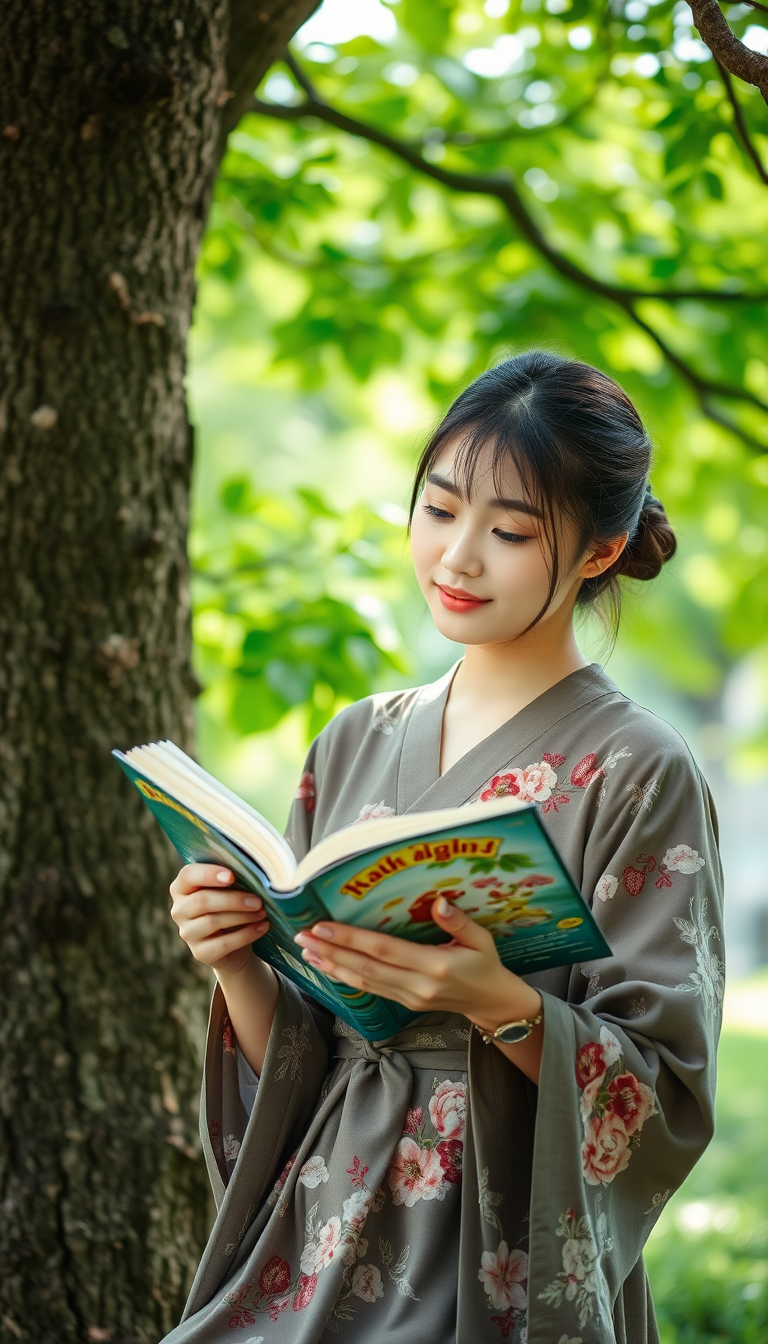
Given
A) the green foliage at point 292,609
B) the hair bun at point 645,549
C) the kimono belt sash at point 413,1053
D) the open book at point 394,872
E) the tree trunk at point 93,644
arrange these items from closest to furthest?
1. the open book at point 394,872
2. the kimono belt sash at point 413,1053
3. the hair bun at point 645,549
4. the tree trunk at point 93,644
5. the green foliage at point 292,609

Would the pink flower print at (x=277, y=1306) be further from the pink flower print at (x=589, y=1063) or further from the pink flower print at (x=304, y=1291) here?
the pink flower print at (x=589, y=1063)

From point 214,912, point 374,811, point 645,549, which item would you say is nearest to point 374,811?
point 374,811

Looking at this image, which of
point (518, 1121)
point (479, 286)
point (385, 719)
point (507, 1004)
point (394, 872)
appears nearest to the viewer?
point (394, 872)

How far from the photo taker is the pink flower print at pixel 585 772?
1.30m

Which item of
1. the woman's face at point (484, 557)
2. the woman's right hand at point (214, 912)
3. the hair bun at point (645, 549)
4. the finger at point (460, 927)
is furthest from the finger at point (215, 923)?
the hair bun at point (645, 549)

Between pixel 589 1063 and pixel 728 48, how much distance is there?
106 centimetres

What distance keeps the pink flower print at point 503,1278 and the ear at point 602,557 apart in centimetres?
75

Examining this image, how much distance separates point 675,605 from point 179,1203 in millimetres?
13914

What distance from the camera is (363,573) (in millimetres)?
2713

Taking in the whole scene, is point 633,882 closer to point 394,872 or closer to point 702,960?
point 702,960

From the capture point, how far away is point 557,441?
132 centimetres

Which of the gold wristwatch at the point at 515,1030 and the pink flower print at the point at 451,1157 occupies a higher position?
the gold wristwatch at the point at 515,1030

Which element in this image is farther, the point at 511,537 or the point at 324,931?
→ the point at 511,537

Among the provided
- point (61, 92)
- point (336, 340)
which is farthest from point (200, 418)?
point (61, 92)
